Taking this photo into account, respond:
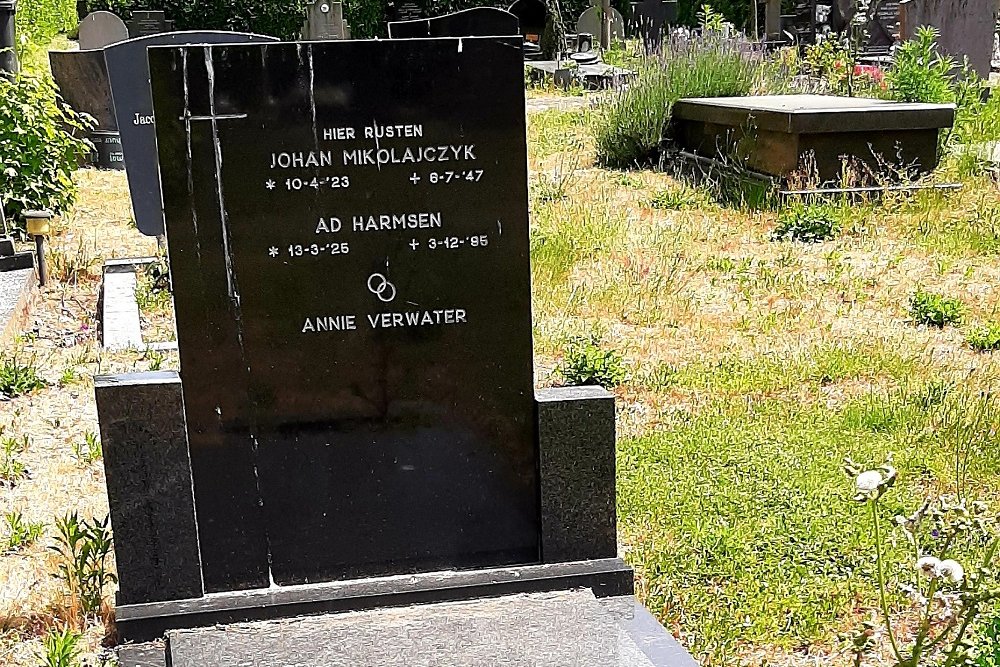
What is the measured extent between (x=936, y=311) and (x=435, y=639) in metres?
3.73

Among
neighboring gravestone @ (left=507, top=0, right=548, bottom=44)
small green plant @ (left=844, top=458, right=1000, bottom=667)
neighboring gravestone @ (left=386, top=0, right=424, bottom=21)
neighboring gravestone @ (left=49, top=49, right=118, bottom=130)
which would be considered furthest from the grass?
neighboring gravestone @ (left=386, top=0, right=424, bottom=21)

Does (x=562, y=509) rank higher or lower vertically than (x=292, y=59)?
lower

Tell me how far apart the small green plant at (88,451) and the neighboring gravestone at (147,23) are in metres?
16.7

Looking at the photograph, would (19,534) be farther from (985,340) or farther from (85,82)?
(85,82)

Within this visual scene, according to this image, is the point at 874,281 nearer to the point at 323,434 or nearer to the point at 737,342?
the point at 737,342

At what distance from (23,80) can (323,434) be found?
5624 mm

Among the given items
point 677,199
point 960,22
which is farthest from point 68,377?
point 960,22

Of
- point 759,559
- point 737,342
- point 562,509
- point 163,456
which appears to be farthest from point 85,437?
point 737,342

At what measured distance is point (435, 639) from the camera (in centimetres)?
250

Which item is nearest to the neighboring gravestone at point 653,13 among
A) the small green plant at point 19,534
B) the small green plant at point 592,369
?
the small green plant at point 592,369

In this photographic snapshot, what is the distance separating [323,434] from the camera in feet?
8.89

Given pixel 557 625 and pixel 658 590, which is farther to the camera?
pixel 658 590

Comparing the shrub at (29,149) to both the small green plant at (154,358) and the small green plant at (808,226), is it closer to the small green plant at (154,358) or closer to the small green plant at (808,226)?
the small green plant at (154,358)

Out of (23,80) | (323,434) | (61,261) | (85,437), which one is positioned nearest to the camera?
(323,434)
